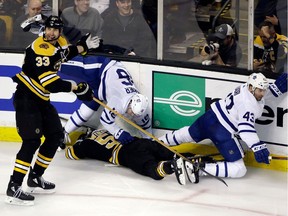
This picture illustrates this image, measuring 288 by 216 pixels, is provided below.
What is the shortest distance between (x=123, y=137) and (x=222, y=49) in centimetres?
88

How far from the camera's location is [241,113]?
20.3ft

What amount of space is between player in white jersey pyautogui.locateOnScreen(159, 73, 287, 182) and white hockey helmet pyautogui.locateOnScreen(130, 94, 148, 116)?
34 cm

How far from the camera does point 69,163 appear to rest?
6.69m

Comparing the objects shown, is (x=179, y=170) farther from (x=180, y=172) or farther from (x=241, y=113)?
(x=241, y=113)

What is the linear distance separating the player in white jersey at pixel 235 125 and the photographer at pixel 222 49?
0.33 m

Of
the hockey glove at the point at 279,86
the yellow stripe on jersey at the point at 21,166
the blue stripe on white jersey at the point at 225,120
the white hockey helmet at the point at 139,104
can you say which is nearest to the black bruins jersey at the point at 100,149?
the white hockey helmet at the point at 139,104

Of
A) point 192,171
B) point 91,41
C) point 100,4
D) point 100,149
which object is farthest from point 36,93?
point 100,4

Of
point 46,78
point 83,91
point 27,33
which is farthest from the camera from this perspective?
point 27,33

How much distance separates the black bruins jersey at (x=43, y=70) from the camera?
18.6 ft

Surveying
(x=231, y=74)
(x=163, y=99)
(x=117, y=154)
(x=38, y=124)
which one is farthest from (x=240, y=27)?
(x=38, y=124)

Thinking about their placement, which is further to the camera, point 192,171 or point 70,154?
point 70,154

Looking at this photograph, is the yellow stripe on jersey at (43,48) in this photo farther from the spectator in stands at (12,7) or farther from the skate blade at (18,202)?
the spectator in stands at (12,7)

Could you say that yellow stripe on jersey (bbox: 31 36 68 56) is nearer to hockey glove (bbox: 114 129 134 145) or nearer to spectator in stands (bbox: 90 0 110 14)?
hockey glove (bbox: 114 129 134 145)

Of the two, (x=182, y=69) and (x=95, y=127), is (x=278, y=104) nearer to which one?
(x=182, y=69)
